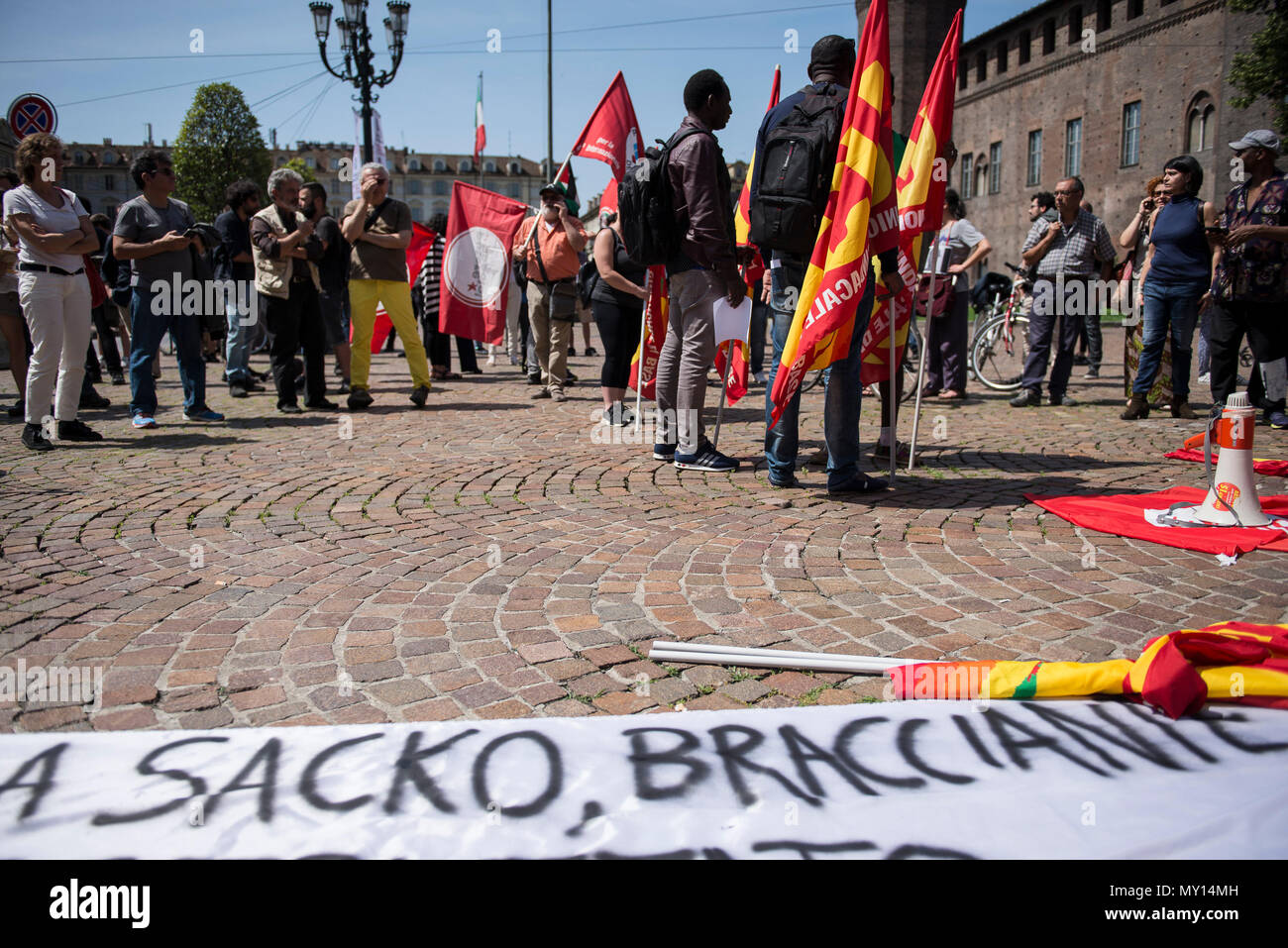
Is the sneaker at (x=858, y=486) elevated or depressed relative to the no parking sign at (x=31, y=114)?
depressed

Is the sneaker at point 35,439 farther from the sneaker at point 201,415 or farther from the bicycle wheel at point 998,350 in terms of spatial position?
A: the bicycle wheel at point 998,350

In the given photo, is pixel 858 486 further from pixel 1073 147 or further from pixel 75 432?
pixel 1073 147

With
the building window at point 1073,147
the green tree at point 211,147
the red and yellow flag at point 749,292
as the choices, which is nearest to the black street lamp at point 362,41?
the red and yellow flag at point 749,292

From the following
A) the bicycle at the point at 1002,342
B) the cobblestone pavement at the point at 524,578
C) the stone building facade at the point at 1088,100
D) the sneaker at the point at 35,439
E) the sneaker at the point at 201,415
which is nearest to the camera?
the cobblestone pavement at the point at 524,578

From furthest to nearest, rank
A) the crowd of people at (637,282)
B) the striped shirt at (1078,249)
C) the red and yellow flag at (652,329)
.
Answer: the striped shirt at (1078,249) < the red and yellow flag at (652,329) < the crowd of people at (637,282)

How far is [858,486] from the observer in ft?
17.7

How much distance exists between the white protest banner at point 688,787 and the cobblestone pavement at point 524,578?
20cm

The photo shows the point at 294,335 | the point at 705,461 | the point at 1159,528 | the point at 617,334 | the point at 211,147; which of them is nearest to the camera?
the point at 1159,528

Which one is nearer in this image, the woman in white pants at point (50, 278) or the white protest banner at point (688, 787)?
the white protest banner at point (688, 787)

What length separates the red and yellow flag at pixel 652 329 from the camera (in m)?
6.69

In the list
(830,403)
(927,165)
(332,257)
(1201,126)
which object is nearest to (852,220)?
(927,165)

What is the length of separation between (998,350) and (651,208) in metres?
6.54

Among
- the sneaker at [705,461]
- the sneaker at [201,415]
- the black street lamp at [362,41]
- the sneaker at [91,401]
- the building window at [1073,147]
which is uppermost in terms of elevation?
the building window at [1073,147]
